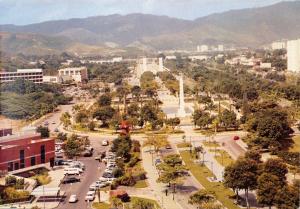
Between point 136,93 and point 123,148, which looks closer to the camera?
point 123,148

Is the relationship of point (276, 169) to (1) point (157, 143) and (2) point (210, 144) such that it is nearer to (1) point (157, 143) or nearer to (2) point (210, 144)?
(1) point (157, 143)

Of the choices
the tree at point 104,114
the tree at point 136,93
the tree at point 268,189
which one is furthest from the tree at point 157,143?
the tree at point 136,93

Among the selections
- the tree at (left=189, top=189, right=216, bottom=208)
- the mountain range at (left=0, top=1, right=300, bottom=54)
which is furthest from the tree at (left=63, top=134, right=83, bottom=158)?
the mountain range at (left=0, top=1, right=300, bottom=54)

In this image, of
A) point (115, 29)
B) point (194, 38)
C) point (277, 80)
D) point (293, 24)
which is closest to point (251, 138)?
point (277, 80)

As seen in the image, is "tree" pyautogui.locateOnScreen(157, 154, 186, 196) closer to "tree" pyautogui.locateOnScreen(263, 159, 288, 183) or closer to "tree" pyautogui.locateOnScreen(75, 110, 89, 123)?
"tree" pyautogui.locateOnScreen(263, 159, 288, 183)

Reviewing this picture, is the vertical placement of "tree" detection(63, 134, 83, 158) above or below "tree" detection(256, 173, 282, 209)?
below

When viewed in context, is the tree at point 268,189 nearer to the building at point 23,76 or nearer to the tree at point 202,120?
the tree at point 202,120

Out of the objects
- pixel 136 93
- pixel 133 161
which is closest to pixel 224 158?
pixel 133 161
